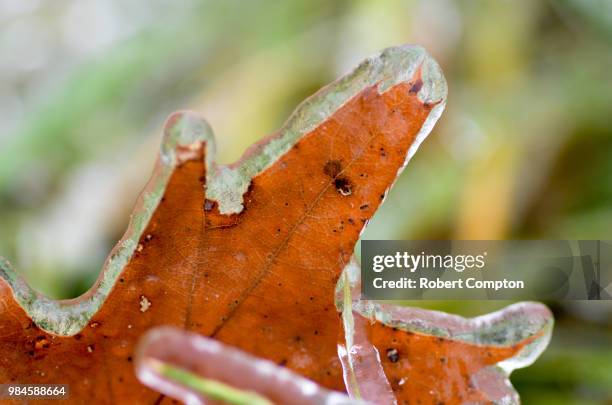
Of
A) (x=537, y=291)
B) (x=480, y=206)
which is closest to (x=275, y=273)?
(x=537, y=291)

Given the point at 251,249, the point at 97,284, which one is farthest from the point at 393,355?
the point at 97,284

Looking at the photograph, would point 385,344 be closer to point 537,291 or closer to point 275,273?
point 275,273

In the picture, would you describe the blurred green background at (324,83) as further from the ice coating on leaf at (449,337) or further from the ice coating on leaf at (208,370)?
the ice coating on leaf at (208,370)

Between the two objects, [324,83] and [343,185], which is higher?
[343,185]

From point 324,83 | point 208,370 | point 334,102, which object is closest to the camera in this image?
point 208,370

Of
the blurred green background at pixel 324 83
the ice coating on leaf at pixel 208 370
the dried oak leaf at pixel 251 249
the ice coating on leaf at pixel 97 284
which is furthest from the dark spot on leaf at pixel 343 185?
the blurred green background at pixel 324 83

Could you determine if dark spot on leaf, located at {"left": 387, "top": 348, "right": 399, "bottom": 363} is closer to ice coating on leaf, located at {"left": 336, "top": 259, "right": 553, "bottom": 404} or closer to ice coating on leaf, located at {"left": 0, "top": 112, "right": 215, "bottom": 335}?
ice coating on leaf, located at {"left": 336, "top": 259, "right": 553, "bottom": 404}

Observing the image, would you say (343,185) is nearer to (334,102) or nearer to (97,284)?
(334,102)
